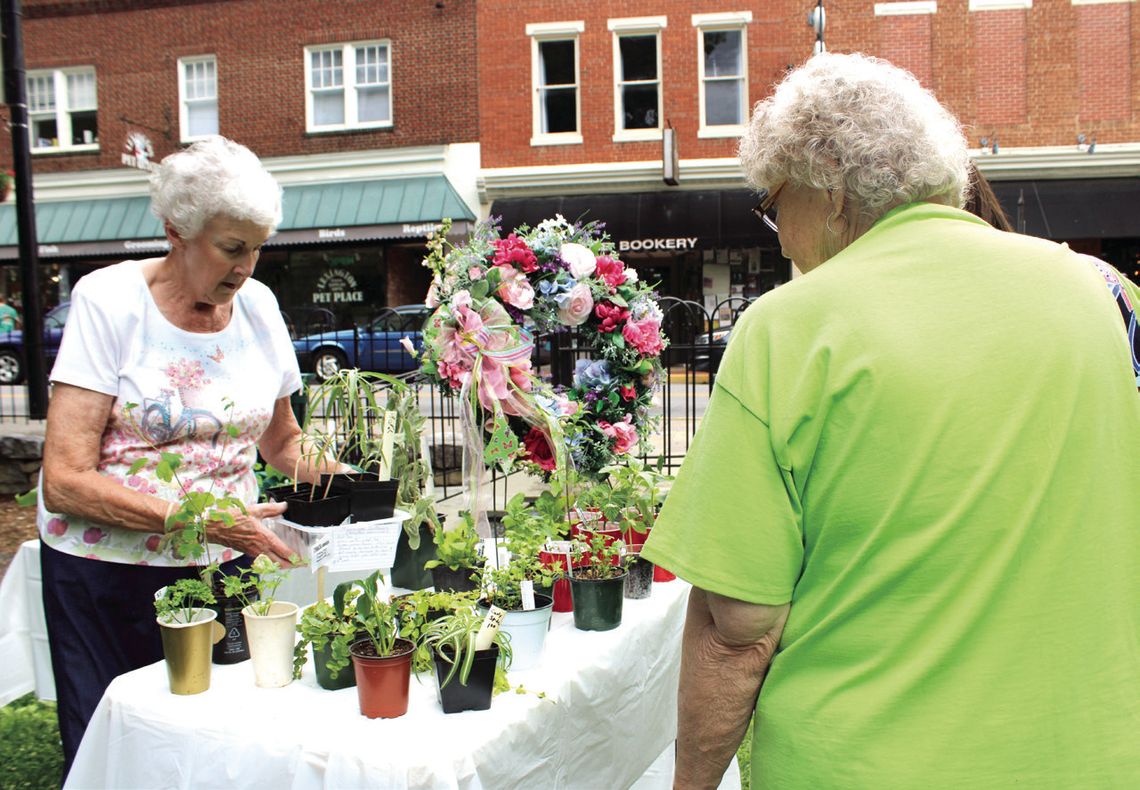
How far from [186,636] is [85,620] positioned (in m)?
0.56

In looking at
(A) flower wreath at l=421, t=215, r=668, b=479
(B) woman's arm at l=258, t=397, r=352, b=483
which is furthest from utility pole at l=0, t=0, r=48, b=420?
(A) flower wreath at l=421, t=215, r=668, b=479

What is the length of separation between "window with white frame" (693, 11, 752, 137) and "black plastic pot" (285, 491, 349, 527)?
14024mm

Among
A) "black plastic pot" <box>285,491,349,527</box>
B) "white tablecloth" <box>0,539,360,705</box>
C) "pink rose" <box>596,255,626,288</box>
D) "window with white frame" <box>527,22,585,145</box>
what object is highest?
"window with white frame" <box>527,22,585,145</box>

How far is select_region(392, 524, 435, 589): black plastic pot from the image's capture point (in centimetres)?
214

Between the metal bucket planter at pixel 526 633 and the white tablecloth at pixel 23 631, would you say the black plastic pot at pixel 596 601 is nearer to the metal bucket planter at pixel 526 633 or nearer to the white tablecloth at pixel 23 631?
the metal bucket planter at pixel 526 633

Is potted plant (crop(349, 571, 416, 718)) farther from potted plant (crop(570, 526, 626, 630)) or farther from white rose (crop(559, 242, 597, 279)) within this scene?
white rose (crop(559, 242, 597, 279))

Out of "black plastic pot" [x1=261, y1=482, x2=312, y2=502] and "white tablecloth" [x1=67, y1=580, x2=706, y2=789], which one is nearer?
"white tablecloth" [x1=67, y1=580, x2=706, y2=789]

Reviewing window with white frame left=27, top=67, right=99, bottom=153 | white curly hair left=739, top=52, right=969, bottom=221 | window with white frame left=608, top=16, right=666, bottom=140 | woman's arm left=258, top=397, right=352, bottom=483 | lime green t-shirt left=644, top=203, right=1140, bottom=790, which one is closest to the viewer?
lime green t-shirt left=644, top=203, right=1140, bottom=790

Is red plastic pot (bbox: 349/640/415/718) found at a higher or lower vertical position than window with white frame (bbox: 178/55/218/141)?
lower

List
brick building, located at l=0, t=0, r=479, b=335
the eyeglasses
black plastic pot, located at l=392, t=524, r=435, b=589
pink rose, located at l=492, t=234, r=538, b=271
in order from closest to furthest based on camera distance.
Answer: the eyeglasses → black plastic pot, located at l=392, t=524, r=435, b=589 → pink rose, located at l=492, t=234, r=538, b=271 → brick building, located at l=0, t=0, r=479, b=335

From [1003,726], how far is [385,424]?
1467 millimetres

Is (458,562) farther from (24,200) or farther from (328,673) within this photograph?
(24,200)

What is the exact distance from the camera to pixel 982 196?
8.52 feet

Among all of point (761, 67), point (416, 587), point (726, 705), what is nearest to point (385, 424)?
point (416, 587)
